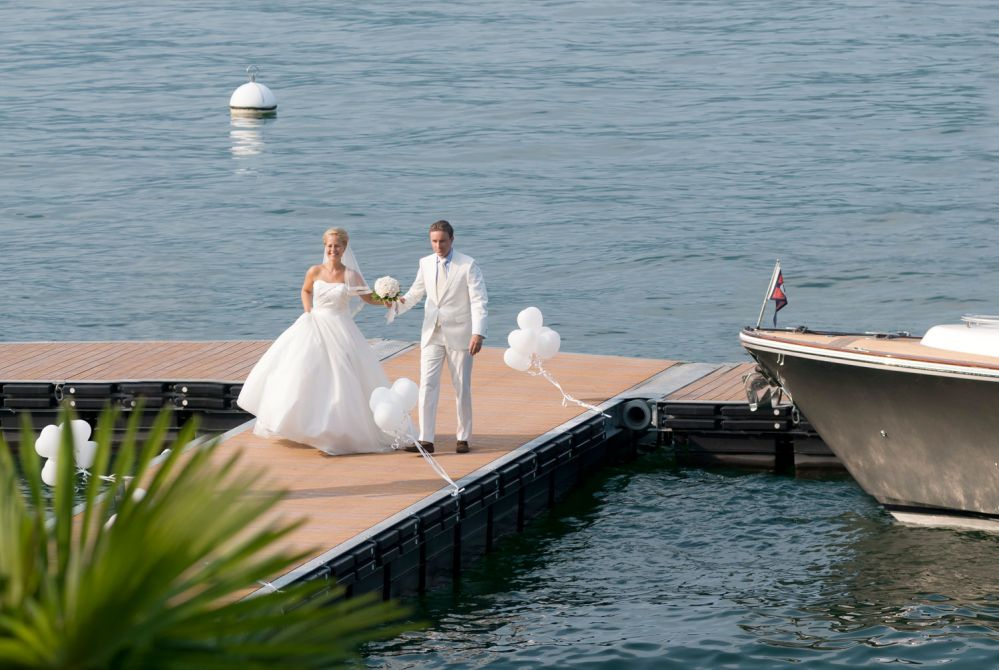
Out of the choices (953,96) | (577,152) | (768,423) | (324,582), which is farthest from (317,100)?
(324,582)

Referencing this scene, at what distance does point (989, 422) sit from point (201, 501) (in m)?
10.9

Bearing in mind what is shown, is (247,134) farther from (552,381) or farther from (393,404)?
(393,404)

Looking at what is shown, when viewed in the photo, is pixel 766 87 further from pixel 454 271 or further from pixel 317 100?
pixel 454 271

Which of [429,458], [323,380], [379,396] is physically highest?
[323,380]

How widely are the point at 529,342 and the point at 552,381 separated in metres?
0.50

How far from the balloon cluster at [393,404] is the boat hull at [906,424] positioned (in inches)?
126

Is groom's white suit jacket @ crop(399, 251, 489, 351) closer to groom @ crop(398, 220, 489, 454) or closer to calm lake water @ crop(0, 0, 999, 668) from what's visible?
groom @ crop(398, 220, 489, 454)

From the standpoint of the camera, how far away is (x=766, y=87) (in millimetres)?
50312

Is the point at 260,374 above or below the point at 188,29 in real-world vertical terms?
below

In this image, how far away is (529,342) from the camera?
55.6 ft

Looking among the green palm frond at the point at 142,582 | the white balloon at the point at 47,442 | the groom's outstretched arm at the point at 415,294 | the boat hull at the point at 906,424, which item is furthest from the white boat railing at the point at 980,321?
the green palm frond at the point at 142,582

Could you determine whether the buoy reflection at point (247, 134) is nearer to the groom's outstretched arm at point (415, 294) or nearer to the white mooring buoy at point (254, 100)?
the white mooring buoy at point (254, 100)

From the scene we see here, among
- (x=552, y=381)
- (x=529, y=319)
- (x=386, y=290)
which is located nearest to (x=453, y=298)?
(x=386, y=290)

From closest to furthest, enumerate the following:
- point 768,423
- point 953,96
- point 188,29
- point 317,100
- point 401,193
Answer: point 768,423 < point 401,193 < point 953,96 < point 317,100 < point 188,29
